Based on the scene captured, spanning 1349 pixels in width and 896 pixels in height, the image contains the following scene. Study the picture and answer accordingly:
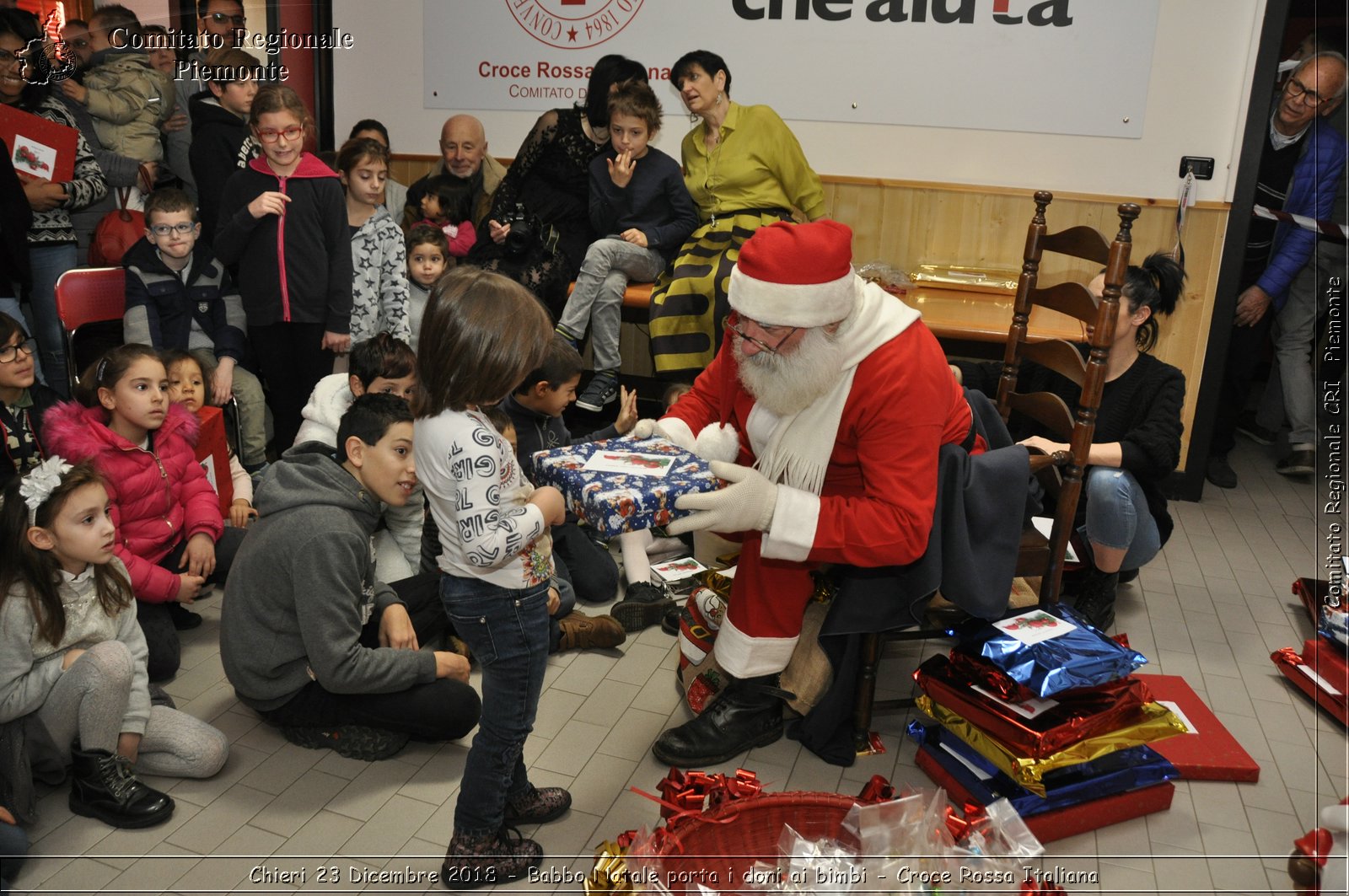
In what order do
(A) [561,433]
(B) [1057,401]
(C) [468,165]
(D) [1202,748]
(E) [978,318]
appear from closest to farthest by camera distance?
(D) [1202,748]
(B) [1057,401]
(A) [561,433]
(E) [978,318]
(C) [468,165]

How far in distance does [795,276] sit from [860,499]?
1.73ft

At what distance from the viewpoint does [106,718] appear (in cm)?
240

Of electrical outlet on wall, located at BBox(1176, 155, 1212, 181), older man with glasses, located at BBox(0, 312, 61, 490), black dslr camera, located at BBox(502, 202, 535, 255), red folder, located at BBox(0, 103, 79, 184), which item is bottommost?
older man with glasses, located at BBox(0, 312, 61, 490)


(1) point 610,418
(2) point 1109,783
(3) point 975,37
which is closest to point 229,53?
(1) point 610,418

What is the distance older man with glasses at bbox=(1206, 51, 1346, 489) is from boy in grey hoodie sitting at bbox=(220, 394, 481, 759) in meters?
2.00

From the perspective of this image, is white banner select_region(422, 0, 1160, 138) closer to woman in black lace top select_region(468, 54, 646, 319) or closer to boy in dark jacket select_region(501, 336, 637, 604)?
woman in black lace top select_region(468, 54, 646, 319)

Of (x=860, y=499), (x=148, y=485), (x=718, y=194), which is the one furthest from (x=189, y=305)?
(x=860, y=499)

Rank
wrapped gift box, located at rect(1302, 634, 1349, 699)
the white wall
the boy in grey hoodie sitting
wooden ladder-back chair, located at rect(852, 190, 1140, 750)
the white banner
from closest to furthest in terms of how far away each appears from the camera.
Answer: wrapped gift box, located at rect(1302, 634, 1349, 699), the boy in grey hoodie sitting, wooden ladder-back chair, located at rect(852, 190, 1140, 750), the white wall, the white banner

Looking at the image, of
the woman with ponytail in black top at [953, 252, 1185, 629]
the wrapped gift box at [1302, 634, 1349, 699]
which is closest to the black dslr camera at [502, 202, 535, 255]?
the woman with ponytail in black top at [953, 252, 1185, 629]

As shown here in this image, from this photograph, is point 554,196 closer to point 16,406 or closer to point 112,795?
point 16,406

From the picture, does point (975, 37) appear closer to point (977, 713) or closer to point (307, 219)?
point (307, 219)

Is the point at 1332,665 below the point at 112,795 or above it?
above

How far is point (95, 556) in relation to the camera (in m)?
2.47

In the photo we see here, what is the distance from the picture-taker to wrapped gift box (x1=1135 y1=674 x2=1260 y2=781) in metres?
2.67
